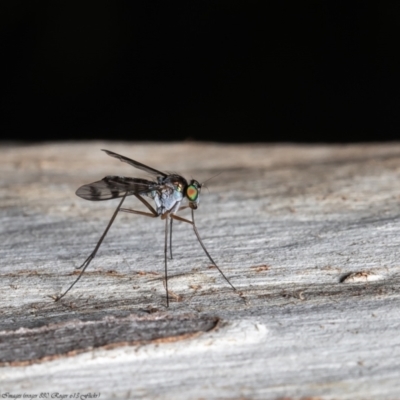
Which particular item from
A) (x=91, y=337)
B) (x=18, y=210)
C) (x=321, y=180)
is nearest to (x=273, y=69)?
(x=321, y=180)

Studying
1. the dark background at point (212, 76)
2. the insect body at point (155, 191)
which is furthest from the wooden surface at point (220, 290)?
the dark background at point (212, 76)

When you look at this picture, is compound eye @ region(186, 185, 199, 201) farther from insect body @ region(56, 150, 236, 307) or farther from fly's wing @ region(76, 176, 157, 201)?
fly's wing @ region(76, 176, 157, 201)

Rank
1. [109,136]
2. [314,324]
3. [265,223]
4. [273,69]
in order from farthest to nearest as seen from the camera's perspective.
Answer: [273,69] < [109,136] < [265,223] < [314,324]

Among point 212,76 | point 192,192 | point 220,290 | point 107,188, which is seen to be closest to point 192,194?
point 192,192

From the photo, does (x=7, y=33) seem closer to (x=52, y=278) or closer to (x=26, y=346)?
(x=52, y=278)

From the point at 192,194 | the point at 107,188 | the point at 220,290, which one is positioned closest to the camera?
the point at 220,290

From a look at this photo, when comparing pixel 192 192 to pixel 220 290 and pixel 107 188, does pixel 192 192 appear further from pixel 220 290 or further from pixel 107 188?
Answer: pixel 220 290

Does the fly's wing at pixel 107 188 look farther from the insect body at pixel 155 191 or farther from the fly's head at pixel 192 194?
the fly's head at pixel 192 194
